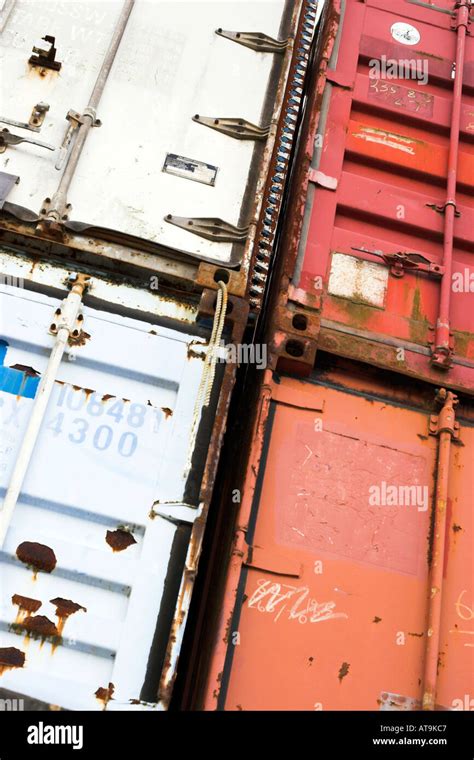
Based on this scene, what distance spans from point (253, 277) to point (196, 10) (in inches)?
66.2

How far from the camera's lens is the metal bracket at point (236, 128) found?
138 inches

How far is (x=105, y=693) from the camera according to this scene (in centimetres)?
236

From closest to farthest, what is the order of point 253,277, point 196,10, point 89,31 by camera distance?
1. point 253,277
2. point 89,31
3. point 196,10

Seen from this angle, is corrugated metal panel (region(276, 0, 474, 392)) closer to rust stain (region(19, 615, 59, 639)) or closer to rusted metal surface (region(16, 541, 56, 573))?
rusted metal surface (region(16, 541, 56, 573))

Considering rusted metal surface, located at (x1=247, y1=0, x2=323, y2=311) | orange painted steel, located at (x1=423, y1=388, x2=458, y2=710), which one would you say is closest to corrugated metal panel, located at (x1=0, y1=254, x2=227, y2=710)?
rusted metal surface, located at (x1=247, y1=0, x2=323, y2=311)

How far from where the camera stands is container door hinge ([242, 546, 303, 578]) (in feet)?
8.64

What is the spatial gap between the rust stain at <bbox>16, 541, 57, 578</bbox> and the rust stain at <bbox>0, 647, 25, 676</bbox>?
0.24m

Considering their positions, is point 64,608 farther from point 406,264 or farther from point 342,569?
point 406,264

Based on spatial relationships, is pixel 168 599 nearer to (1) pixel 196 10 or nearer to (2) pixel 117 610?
(2) pixel 117 610

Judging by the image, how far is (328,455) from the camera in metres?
2.88

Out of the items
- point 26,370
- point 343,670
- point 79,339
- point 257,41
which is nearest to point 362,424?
point 343,670

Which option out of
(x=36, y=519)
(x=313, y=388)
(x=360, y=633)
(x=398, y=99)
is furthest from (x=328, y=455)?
(x=398, y=99)

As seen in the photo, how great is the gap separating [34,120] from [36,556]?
1963mm

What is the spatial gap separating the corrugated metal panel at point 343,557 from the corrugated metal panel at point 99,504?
24 centimetres
